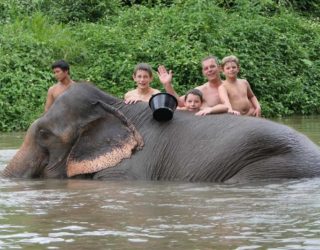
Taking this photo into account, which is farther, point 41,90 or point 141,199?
point 41,90

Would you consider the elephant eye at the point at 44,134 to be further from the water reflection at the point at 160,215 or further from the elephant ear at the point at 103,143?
the water reflection at the point at 160,215

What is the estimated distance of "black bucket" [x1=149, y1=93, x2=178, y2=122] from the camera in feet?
31.9

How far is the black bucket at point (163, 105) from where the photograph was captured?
31.9 feet

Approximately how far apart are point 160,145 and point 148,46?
11.2 meters

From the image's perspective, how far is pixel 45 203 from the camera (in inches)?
322

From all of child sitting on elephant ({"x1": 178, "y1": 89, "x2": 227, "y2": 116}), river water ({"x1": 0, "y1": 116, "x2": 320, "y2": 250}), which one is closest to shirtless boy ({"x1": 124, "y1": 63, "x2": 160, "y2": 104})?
child sitting on elephant ({"x1": 178, "y1": 89, "x2": 227, "y2": 116})

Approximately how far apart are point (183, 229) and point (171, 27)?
611 inches

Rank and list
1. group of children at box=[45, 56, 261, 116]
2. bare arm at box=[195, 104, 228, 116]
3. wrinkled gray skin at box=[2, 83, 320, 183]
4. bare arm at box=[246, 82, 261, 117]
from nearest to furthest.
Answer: wrinkled gray skin at box=[2, 83, 320, 183], bare arm at box=[195, 104, 228, 116], group of children at box=[45, 56, 261, 116], bare arm at box=[246, 82, 261, 117]

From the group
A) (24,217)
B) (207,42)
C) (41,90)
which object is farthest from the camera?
(207,42)

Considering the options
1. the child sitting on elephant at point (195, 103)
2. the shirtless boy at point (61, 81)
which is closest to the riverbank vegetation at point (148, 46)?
the shirtless boy at point (61, 81)

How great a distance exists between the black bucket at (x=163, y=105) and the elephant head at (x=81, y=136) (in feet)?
0.96

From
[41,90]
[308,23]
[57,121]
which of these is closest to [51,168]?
[57,121]

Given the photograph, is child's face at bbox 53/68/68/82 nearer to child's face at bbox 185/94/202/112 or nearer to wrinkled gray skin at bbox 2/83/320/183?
wrinkled gray skin at bbox 2/83/320/183

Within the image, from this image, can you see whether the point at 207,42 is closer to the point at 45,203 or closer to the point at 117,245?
the point at 45,203
